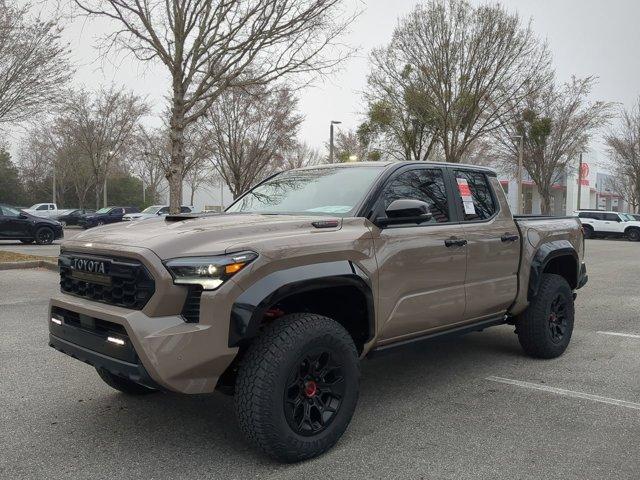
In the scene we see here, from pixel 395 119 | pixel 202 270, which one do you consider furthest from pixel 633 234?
pixel 202 270

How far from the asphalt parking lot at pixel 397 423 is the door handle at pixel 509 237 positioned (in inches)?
46.1

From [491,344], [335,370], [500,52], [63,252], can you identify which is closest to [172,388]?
[335,370]

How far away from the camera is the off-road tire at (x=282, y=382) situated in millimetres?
2961

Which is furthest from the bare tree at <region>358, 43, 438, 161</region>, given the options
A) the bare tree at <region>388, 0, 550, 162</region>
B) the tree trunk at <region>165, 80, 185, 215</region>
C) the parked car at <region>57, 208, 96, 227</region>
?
the parked car at <region>57, 208, 96, 227</region>

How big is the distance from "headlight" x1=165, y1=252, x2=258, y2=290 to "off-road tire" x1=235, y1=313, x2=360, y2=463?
443 mm

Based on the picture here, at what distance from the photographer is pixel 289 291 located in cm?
314

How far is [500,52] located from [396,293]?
18.1 metres

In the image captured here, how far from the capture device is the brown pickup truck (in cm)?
292

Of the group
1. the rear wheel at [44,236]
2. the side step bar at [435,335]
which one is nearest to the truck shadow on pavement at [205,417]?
the side step bar at [435,335]

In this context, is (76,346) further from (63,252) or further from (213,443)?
(213,443)

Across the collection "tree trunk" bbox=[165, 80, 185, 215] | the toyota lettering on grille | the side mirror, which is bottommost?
the toyota lettering on grille

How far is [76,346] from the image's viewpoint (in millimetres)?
3275

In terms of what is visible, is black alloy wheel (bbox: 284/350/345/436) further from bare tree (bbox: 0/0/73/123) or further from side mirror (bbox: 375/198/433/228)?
bare tree (bbox: 0/0/73/123)

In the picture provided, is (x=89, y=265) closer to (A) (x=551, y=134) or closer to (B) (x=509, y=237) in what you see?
(B) (x=509, y=237)
